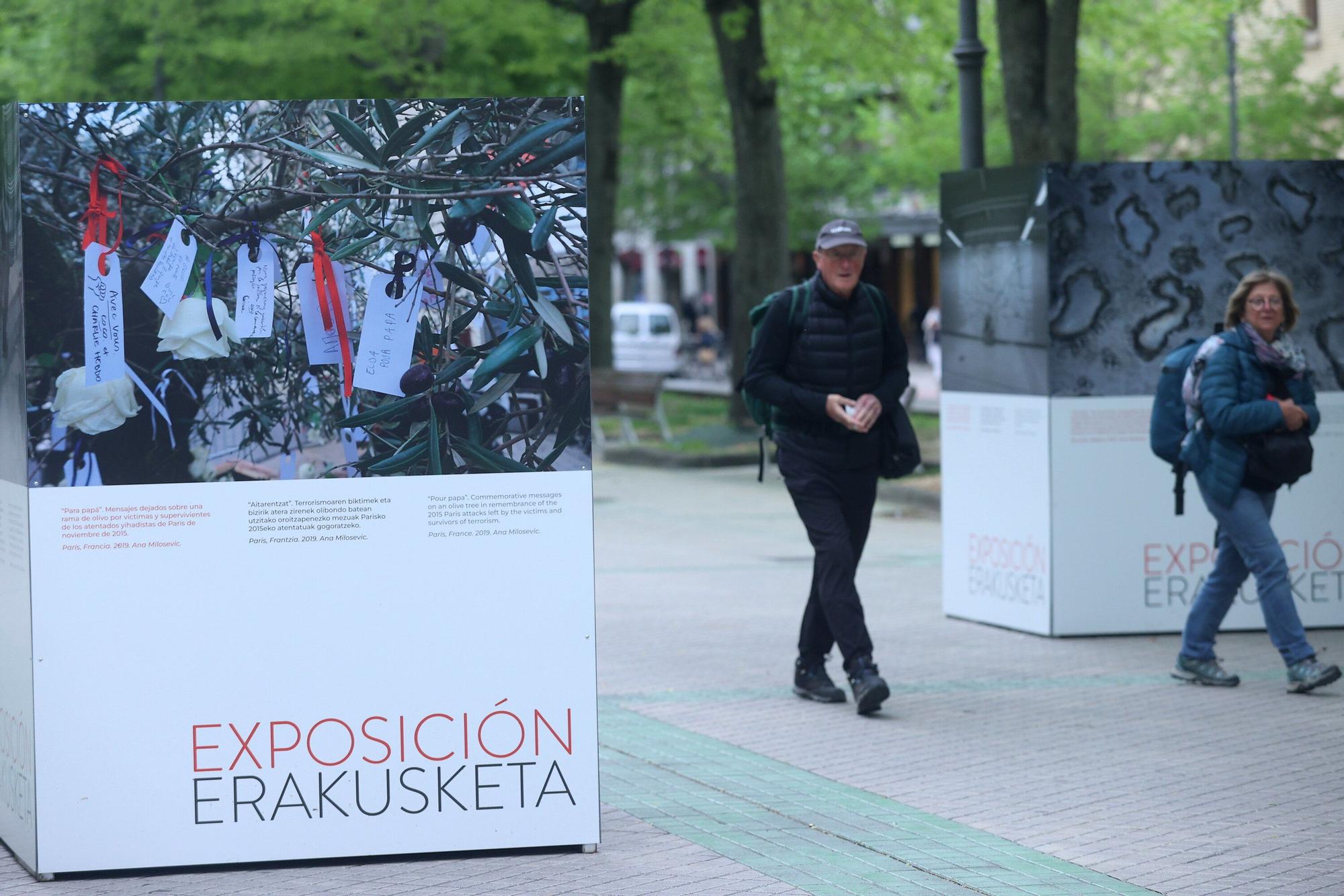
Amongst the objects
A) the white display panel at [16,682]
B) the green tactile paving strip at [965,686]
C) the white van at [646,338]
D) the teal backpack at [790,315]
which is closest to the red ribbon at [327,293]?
the white display panel at [16,682]

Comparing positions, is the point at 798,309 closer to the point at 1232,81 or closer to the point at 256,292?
the point at 256,292

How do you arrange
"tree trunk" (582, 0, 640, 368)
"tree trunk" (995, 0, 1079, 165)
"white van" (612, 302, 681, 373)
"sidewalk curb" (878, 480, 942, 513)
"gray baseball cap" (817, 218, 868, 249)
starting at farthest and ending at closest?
1. "white van" (612, 302, 681, 373)
2. "tree trunk" (582, 0, 640, 368)
3. "sidewalk curb" (878, 480, 942, 513)
4. "tree trunk" (995, 0, 1079, 165)
5. "gray baseball cap" (817, 218, 868, 249)

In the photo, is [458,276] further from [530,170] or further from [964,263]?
[964,263]

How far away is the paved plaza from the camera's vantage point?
208 inches

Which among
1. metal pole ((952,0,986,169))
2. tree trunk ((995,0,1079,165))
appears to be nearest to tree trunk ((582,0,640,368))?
tree trunk ((995,0,1079,165))

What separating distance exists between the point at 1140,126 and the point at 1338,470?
30.1 metres

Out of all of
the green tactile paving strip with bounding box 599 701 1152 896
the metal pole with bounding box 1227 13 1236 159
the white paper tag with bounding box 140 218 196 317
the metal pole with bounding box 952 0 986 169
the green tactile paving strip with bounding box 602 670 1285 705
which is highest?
the metal pole with bounding box 1227 13 1236 159

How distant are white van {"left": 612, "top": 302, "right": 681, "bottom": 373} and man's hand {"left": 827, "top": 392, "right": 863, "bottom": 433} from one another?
128ft

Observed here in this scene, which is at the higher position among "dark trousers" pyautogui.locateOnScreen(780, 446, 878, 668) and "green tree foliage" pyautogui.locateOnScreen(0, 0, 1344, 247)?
"green tree foliage" pyautogui.locateOnScreen(0, 0, 1344, 247)

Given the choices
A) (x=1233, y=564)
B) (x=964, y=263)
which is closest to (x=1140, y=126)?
(x=964, y=263)

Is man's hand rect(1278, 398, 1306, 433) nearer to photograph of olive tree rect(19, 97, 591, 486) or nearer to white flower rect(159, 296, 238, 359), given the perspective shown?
photograph of olive tree rect(19, 97, 591, 486)

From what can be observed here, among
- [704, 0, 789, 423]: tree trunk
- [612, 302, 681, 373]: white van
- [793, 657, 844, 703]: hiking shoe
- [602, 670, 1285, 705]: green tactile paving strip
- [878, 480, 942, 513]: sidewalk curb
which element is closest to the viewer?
[793, 657, 844, 703]: hiking shoe

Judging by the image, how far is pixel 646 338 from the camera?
4769 cm

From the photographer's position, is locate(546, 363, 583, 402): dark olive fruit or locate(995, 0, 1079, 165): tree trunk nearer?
locate(546, 363, 583, 402): dark olive fruit
